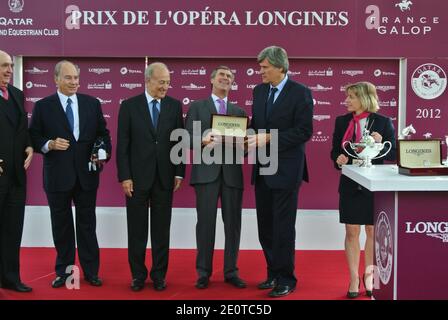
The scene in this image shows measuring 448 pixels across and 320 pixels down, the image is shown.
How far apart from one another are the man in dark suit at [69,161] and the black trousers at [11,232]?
25 cm

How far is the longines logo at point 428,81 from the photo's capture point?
18.3ft

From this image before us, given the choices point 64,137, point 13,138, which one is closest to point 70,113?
point 64,137

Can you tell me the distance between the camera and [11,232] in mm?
4145

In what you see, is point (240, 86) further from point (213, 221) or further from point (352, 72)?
point (213, 221)

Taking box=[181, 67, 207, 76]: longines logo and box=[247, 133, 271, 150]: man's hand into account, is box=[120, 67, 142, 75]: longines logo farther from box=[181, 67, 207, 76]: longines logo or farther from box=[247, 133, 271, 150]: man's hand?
box=[247, 133, 271, 150]: man's hand

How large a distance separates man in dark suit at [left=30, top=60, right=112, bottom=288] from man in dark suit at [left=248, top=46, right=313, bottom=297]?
125cm

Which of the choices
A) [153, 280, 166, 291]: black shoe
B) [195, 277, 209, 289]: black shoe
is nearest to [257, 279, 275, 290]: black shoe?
[195, 277, 209, 289]: black shoe

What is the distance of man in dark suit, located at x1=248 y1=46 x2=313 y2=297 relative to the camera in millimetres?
4016

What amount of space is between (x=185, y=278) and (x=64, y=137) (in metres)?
1.48

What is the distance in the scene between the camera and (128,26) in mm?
5625

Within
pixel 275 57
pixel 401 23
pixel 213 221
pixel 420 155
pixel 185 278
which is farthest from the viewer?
pixel 401 23

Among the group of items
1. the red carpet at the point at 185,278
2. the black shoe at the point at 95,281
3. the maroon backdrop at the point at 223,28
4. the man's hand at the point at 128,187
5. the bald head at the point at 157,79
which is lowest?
the red carpet at the point at 185,278

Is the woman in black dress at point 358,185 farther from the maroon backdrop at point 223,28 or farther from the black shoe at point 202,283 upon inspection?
the maroon backdrop at point 223,28

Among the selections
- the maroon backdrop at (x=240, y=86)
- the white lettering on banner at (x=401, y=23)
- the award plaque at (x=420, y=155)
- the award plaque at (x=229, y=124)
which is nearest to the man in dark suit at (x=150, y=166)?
the award plaque at (x=229, y=124)
